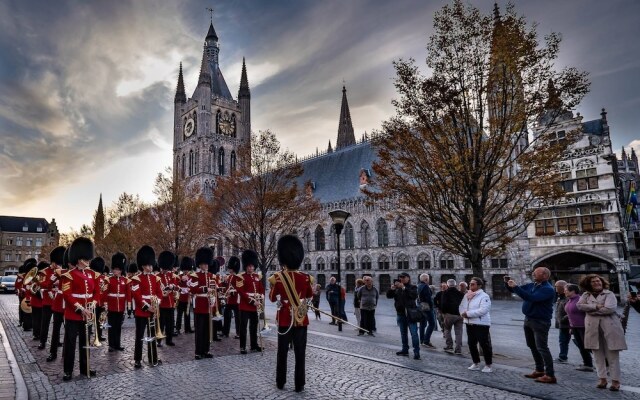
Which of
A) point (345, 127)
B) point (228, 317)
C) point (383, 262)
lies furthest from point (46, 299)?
point (345, 127)

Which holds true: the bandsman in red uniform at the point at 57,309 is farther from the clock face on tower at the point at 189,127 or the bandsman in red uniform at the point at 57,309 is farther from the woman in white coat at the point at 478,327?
the clock face on tower at the point at 189,127

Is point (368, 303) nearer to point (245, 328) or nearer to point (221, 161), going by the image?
point (245, 328)

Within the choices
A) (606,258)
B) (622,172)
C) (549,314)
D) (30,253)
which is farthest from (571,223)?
(30,253)

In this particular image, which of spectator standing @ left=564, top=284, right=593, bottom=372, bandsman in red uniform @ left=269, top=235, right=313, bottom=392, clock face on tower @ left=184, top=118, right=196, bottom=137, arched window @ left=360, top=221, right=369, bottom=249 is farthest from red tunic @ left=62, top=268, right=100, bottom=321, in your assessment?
clock face on tower @ left=184, top=118, right=196, bottom=137

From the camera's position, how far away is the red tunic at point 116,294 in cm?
1103

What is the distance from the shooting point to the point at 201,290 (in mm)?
10492

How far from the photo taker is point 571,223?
31.6 metres

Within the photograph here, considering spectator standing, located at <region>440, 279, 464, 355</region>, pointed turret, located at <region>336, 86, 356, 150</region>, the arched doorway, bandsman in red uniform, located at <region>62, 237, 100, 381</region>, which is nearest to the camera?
bandsman in red uniform, located at <region>62, 237, 100, 381</region>

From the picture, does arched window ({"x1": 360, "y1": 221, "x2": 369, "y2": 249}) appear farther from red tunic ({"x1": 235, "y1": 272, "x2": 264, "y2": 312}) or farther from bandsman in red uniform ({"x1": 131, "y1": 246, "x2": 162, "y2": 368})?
bandsman in red uniform ({"x1": 131, "y1": 246, "x2": 162, "y2": 368})

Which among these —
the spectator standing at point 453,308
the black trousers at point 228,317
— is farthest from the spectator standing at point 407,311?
the black trousers at point 228,317

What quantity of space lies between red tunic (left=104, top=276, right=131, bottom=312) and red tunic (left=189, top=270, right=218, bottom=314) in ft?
6.26

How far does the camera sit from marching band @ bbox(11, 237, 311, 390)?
8.04 m

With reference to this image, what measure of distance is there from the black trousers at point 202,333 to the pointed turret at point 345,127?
64.6m

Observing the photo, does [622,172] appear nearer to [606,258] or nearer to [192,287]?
[606,258]
